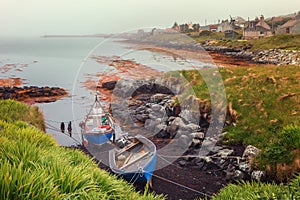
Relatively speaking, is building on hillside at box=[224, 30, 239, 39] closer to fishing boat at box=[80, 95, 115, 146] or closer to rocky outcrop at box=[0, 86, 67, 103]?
rocky outcrop at box=[0, 86, 67, 103]

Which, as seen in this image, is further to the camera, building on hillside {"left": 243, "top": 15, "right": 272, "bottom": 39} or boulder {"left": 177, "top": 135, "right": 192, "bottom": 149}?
building on hillside {"left": 243, "top": 15, "right": 272, "bottom": 39}

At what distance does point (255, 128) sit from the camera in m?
14.7

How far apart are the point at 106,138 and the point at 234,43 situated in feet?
197

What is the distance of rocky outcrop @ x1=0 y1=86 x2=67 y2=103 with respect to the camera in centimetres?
3284

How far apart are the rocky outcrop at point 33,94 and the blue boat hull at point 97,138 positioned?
58.3 feet

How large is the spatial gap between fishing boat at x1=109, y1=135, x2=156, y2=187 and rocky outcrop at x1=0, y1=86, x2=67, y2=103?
2212 cm

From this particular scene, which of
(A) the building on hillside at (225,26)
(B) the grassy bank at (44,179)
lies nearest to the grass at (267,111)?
(B) the grassy bank at (44,179)

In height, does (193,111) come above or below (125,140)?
above

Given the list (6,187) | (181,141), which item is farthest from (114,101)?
(6,187)

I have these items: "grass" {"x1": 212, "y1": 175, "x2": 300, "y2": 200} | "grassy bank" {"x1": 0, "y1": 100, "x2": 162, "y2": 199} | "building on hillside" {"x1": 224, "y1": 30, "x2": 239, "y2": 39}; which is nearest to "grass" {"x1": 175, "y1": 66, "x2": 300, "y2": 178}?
"grass" {"x1": 212, "y1": 175, "x2": 300, "y2": 200}

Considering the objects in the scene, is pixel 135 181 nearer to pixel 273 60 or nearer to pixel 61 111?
pixel 61 111

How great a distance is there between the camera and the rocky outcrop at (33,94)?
32.8 metres

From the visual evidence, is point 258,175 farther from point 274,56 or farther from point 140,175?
point 274,56

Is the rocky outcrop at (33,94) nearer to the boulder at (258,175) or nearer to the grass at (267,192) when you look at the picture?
the boulder at (258,175)
